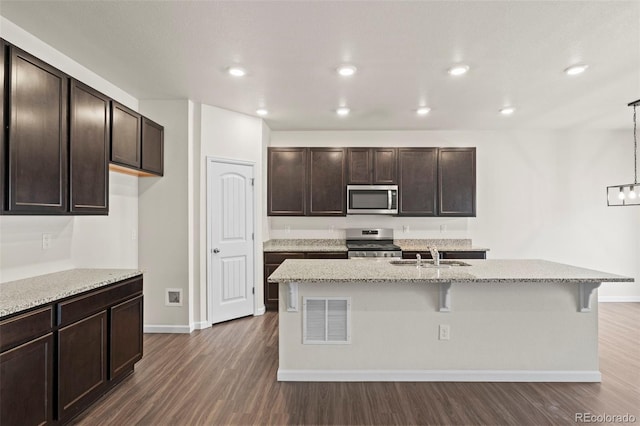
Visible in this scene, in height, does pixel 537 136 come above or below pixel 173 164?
above

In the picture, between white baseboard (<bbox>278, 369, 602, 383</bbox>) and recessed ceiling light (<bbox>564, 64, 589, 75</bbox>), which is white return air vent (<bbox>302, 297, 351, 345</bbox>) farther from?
recessed ceiling light (<bbox>564, 64, 589, 75</bbox>)

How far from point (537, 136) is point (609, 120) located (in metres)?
0.91

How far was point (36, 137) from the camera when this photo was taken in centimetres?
226

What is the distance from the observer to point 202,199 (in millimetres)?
4301

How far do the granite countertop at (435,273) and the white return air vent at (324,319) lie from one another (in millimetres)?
265

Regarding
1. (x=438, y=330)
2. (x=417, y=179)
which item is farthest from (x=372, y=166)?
(x=438, y=330)

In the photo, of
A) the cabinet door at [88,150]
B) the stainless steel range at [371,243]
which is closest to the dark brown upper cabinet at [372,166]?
the stainless steel range at [371,243]

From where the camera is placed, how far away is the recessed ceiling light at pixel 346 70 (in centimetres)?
314

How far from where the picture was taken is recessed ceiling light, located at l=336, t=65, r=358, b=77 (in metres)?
3.14

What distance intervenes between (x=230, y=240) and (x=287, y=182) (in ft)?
4.31

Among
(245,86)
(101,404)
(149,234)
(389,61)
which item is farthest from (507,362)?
(149,234)

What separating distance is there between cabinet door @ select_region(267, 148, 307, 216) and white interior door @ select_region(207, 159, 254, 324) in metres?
0.57

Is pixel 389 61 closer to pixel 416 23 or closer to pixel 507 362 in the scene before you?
pixel 416 23

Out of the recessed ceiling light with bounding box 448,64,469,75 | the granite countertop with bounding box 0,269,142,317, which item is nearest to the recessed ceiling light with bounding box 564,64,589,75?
the recessed ceiling light with bounding box 448,64,469,75
